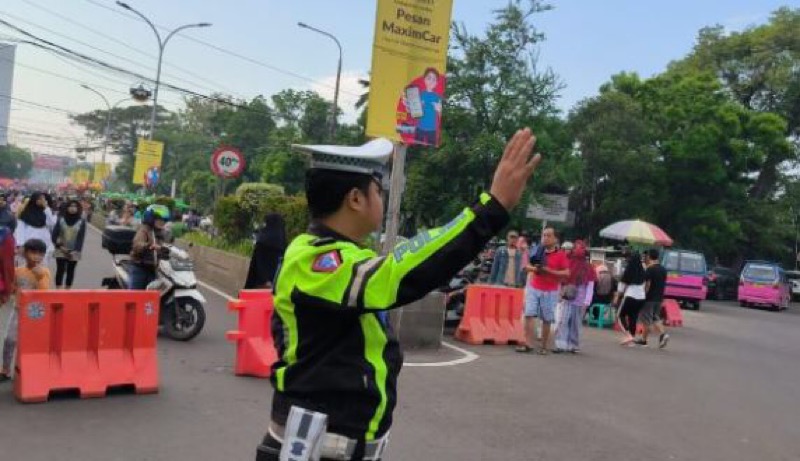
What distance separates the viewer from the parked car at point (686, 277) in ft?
75.7

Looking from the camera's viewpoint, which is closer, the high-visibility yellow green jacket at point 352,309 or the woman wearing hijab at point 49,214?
the high-visibility yellow green jacket at point 352,309

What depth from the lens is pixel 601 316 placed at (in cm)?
1597

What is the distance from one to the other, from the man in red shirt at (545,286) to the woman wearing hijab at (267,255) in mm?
3444

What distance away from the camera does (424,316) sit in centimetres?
1004

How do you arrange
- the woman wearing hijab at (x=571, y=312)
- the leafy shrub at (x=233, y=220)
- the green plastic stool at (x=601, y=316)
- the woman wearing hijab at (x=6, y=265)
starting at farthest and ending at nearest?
the leafy shrub at (x=233, y=220)
the green plastic stool at (x=601, y=316)
the woman wearing hijab at (x=571, y=312)
the woman wearing hijab at (x=6, y=265)

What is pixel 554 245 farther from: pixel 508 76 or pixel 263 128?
pixel 263 128

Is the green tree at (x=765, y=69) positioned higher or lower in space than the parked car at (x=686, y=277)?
higher

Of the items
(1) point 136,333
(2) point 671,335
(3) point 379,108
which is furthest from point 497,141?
(1) point 136,333

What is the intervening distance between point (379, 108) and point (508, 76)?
1172 cm

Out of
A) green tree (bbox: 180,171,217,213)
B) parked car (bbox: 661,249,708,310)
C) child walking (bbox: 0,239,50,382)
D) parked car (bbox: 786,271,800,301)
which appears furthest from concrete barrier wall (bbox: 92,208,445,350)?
green tree (bbox: 180,171,217,213)

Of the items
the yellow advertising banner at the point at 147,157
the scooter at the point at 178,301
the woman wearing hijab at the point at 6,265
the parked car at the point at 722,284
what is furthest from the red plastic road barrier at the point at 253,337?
the parked car at the point at 722,284

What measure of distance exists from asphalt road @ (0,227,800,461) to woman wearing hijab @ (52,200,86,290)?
2.70 metres

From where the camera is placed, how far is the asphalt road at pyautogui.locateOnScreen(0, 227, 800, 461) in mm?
5387

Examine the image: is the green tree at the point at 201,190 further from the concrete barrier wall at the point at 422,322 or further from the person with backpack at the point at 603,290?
the concrete barrier wall at the point at 422,322
